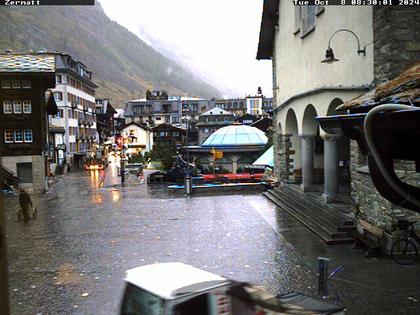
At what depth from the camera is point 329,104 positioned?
18.2 meters

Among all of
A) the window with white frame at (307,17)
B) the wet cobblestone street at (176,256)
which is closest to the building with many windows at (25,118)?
the wet cobblestone street at (176,256)

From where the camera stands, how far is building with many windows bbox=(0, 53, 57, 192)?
41438 mm

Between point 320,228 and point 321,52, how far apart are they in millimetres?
7601

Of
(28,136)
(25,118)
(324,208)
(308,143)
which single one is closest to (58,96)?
(25,118)

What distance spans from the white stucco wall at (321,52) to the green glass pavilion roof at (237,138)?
23.9 meters

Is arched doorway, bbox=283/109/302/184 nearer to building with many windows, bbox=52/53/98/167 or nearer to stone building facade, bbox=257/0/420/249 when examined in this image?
stone building facade, bbox=257/0/420/249

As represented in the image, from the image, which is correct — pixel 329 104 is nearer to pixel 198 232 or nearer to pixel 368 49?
pixel 368 49

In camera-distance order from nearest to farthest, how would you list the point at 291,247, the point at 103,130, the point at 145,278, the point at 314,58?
the point at 145,278 < the point at 291,247 < the point at 314,58 < the point at 103,130

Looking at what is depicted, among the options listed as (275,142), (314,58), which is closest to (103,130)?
(275,142)

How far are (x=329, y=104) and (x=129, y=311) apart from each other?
14.0 metres

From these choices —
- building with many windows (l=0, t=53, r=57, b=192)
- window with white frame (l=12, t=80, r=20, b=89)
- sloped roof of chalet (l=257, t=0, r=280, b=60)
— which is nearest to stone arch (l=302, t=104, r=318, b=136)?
sloped roof of chalet (l=257, t=0, r=280, b=60)

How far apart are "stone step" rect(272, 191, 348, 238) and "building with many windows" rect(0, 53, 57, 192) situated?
85.4ft

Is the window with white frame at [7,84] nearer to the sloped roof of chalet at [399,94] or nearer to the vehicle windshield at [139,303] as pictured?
the vehicle windshield at [139,303]

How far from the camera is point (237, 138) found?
54.4 metres
